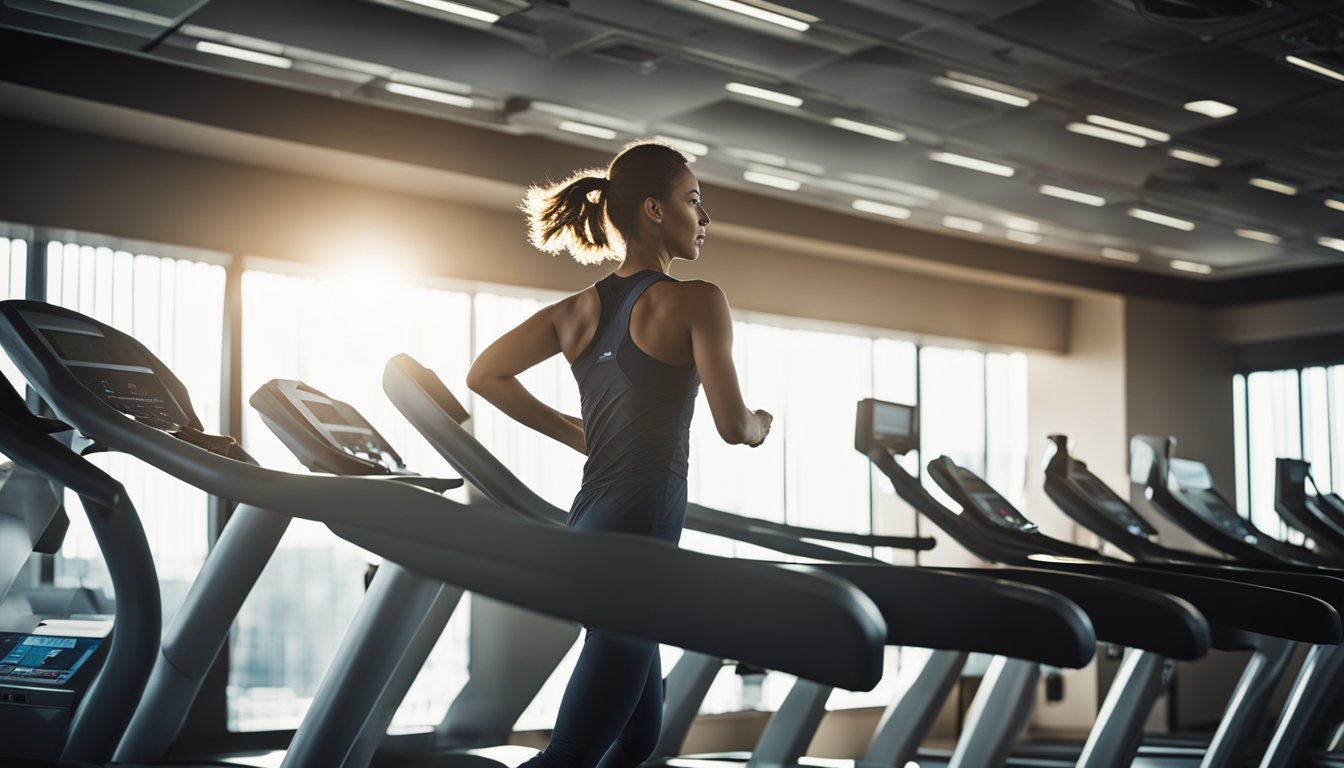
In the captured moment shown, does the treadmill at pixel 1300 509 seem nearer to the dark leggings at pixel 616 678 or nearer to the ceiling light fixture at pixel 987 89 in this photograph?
the ceiling light fixture at pixel 987 89

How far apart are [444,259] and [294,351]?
737 mm

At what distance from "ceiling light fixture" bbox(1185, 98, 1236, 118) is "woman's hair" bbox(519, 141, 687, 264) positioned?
3.24 metres

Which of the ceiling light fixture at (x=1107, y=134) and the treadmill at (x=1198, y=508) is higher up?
the ceiling light fixture at (x=1107, y=134)

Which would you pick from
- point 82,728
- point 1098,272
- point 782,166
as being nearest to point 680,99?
point 782,166

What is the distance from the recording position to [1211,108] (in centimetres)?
473

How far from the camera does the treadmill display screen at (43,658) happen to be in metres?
2.58

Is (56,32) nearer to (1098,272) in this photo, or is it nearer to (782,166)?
(782,166)

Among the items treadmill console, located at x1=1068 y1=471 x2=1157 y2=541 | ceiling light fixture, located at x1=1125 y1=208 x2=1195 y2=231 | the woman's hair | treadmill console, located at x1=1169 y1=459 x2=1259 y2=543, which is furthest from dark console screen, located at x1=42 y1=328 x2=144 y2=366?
ceiling light fixture, located at x1=1125 y1=208 x2=1195 y2=231

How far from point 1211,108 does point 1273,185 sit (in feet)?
4.37

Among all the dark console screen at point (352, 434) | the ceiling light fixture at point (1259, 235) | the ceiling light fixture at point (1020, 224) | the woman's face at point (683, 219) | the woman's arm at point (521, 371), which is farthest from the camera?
the ceiling light fixture at point (1259, 235)

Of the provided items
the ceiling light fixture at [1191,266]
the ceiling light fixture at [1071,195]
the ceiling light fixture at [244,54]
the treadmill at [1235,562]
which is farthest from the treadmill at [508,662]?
the ceiling light fixture at [1191,266]

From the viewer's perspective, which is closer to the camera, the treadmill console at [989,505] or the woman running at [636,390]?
the woman running at [636,390]

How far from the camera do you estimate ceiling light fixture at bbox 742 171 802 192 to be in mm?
5691

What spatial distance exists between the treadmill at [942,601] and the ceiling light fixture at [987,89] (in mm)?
1800
